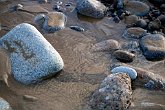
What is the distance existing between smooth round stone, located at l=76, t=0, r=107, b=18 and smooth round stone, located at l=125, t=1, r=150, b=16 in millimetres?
511

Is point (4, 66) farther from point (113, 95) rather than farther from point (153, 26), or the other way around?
point (153, 26)

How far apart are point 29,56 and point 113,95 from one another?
126cm

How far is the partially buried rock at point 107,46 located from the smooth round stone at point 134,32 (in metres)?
0.34

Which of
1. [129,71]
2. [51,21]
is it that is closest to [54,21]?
[51,21]

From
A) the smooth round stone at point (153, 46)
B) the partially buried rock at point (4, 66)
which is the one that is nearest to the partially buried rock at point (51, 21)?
the partially buried rock at point (4, 66)

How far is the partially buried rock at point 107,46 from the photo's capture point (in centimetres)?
556

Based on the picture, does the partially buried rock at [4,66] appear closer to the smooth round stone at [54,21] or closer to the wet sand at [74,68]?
the wet sand at [74,68]

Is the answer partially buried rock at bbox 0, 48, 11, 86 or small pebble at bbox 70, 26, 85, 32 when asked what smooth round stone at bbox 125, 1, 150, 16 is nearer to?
small pebble at bbox 70, 26, 85, 32

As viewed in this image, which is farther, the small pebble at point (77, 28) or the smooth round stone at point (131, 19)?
the smooth round stone at point (131, 19)

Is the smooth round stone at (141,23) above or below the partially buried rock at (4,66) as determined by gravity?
above

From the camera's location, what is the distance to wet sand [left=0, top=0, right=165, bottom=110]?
460 centimetres

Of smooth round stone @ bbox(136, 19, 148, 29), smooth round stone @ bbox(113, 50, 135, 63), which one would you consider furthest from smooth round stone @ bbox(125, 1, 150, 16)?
smooth round stone @ bbox(113, 50, 135, 63)

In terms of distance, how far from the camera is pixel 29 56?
498cm

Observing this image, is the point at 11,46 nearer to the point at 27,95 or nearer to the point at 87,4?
the point at 27,95
